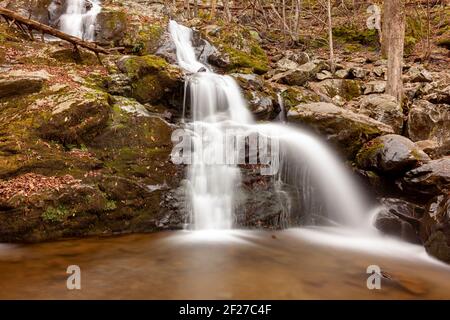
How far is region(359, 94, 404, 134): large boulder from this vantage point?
Answer: 10.2 meters

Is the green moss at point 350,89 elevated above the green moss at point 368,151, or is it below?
above

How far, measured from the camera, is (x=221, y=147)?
8.05m

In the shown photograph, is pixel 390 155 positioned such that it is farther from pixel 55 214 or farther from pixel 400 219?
pixel 55 214

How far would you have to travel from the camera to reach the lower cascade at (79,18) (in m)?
13.1

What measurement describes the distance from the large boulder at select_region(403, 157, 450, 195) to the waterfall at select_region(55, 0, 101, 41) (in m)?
11.8

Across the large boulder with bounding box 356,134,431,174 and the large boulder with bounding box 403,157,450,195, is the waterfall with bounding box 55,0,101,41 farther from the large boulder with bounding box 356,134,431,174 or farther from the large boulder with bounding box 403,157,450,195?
the large boulder with bounding box 403,157,450,195

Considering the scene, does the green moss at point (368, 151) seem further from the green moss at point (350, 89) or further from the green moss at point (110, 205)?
the green moss at point (350, 89)

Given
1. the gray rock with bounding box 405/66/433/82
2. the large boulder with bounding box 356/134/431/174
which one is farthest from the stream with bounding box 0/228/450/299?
the gray rock with bounding box 405/66/433/82

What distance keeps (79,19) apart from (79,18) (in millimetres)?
69

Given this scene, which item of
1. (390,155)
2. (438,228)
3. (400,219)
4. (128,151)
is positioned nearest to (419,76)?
(390,155)

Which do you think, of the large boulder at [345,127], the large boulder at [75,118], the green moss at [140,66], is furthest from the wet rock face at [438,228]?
the green moss at [140,66]

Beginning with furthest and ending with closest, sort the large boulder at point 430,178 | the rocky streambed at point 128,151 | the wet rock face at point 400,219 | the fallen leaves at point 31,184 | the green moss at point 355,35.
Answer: the green moss at point 355,35 < the wet rock face at point 400,219 < the large boulder at point 430,178 < the rocky streambed at point 128,151 < the fallen leaves at point 31,184

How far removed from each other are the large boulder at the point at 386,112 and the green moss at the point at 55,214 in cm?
844

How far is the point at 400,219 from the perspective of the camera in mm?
6770
